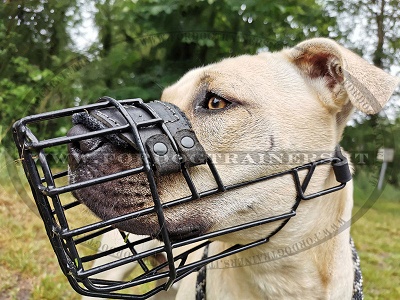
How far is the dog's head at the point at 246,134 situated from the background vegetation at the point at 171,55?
24.6 inches

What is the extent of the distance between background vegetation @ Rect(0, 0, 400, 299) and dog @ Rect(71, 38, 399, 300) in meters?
0.59

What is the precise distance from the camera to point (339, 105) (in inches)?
66.3

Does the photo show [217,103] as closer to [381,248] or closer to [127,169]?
[127,169]

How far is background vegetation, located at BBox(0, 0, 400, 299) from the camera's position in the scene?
9.72 feet

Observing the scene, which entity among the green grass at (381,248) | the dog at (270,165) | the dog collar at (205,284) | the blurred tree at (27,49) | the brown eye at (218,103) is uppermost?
the blurred tree at (27,49)

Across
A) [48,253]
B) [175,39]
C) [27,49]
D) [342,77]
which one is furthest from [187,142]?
[27,49]

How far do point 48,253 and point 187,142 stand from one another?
3154 millimetres

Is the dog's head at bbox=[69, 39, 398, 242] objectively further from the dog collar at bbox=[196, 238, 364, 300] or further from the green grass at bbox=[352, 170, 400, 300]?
the green grass at bbox=[352, 170, 400, 300]

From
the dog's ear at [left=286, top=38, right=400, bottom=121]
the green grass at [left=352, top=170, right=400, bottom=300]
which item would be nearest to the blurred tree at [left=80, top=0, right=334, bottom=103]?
the dog's ear at [left=286, top=38, right=400, bottom=121]

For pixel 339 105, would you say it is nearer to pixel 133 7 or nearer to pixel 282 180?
pixel 282 180

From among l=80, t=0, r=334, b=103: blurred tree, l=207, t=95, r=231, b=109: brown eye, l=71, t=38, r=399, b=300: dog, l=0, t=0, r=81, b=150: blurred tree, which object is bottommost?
l=71, t=38, r=399, b=300: dog

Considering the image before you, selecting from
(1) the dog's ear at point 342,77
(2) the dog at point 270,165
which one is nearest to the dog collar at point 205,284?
(2) the dog at point 270,165

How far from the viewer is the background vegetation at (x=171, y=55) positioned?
9.72 ft

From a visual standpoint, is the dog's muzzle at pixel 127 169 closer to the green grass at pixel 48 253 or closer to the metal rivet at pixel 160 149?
the metal rivet at pixel 160 149
